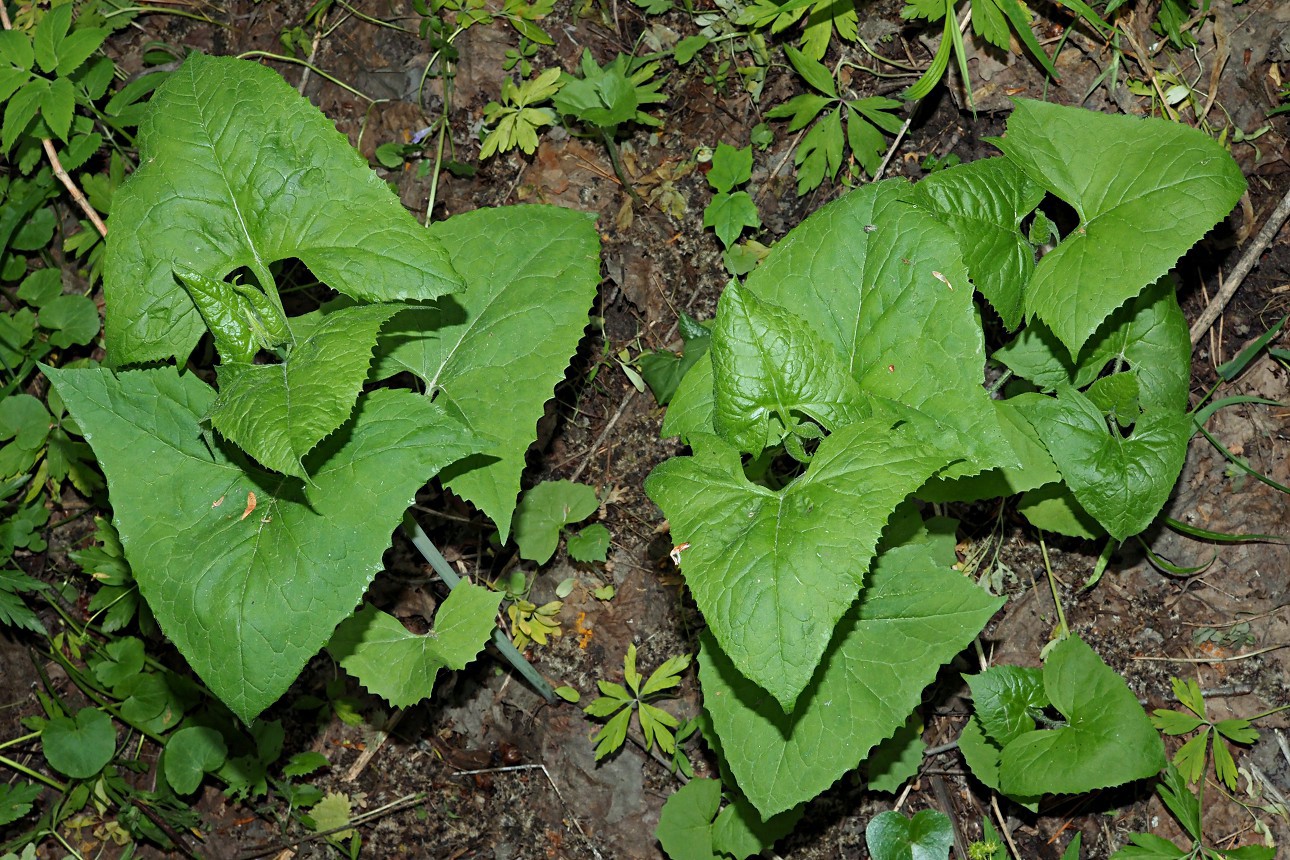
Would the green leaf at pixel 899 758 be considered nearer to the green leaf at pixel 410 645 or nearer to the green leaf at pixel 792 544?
the green leaf at pixel 792 544

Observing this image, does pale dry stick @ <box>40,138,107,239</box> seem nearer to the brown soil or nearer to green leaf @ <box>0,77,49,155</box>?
green leaf @ <box>0,77,49,155</box>

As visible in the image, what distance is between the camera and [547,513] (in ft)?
11.5

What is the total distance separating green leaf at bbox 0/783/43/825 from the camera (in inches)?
144

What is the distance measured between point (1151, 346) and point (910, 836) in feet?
5.61

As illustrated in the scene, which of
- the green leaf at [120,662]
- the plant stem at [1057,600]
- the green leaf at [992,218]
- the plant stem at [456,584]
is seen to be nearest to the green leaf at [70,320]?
the green leaf at [120,662]

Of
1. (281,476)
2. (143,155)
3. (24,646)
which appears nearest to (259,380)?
(281,476)

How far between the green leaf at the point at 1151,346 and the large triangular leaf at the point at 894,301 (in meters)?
0.75

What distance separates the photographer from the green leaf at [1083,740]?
272cm

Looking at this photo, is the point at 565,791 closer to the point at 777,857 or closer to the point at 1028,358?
the point at 777,857

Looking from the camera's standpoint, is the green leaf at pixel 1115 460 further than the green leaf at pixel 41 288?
No

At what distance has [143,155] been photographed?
2.64 meters

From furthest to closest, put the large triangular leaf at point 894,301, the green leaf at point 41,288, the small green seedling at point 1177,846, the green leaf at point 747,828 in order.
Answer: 1. the green leaf at point 41,288
2. the green leaf at point 747,828
3. the small green seedling at point 1177,846
4. the large triangular leaf at point 894,301

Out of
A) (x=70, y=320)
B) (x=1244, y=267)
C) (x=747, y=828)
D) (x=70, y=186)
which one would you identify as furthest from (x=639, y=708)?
(x=70, y=186)

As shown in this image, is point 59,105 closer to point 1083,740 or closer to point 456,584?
point 456,584
